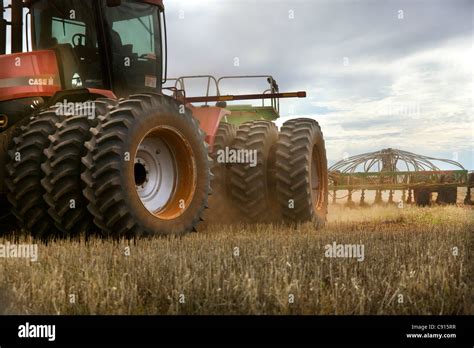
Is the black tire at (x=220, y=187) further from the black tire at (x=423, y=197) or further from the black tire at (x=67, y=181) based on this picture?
the black tire at (x=423, y=197)

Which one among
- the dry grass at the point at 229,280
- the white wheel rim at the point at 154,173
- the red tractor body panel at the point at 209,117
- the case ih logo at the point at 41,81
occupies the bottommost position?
the dry grass at the point at 229,280

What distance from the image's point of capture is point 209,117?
28.1ft

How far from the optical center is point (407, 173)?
56.5 ft

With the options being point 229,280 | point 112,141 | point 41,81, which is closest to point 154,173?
point 112,141

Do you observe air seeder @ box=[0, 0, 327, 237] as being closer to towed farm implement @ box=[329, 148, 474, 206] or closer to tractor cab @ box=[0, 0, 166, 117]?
tractor cab @ box=[0, 0, 166, 117]

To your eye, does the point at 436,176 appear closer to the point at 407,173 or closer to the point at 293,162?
the point at 407,173

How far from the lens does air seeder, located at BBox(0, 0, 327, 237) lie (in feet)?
18.9

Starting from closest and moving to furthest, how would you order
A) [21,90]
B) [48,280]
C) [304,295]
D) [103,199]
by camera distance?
[304,295]
[48,280]
[103,199]
[21,90]

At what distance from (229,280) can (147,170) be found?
9.65ft

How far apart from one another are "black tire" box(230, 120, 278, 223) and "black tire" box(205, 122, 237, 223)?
0.35 feet

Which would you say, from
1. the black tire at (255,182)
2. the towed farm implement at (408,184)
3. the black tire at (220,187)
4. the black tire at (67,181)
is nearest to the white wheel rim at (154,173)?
the black tire at (67,181)

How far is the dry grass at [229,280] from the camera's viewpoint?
11.2 ft
